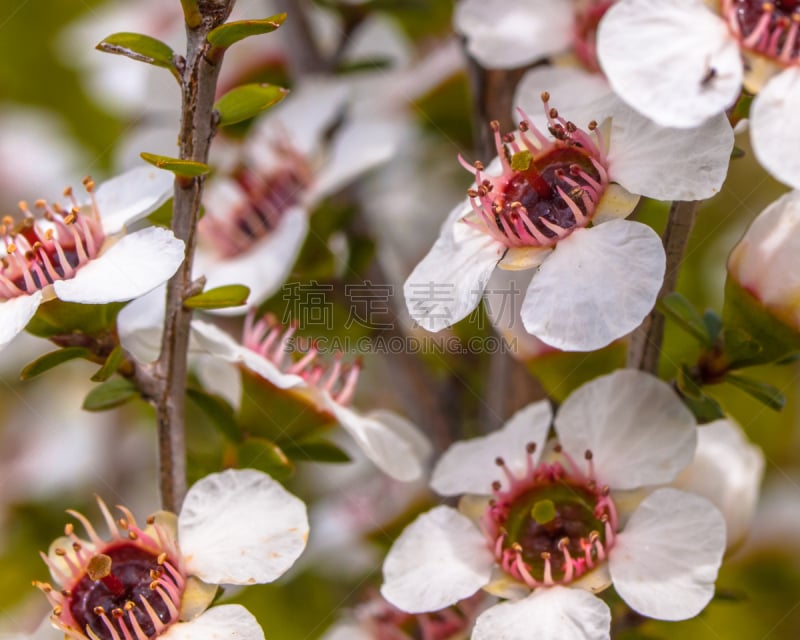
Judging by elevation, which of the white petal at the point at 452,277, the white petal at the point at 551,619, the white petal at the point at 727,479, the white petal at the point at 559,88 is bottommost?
the white petal at the point at 727,479

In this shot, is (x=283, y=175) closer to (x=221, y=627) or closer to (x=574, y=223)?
(x=574, y=223)

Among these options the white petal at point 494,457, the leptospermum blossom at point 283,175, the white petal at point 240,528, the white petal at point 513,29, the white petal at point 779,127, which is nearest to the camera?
the white petal at point 779,127

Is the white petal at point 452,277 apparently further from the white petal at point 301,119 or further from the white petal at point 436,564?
the white petal at point 301,119

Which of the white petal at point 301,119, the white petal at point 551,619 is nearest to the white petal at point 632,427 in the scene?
the white petal at point 551,619

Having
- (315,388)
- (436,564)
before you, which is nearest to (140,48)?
(315,388)

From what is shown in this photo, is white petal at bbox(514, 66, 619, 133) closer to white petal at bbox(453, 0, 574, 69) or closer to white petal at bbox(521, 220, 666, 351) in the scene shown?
white petal at bbox(453, 0, 574, 69)

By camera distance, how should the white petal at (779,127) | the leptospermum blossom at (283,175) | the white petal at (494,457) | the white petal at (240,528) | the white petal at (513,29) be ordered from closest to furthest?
the white petal at (779,127) → the white petal at (240,528) → the white petal at (494,457) → the white petal at (513,29) → the leptospermum blossom at (283,175)
